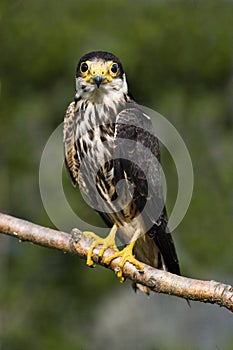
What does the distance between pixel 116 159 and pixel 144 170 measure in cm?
16

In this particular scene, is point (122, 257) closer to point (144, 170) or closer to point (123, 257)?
point (123, 257)

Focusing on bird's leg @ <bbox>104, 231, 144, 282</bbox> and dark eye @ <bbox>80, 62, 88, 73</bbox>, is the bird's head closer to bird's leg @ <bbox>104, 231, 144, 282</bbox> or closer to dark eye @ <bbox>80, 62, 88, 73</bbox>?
dark eye @ <bbox>80, 62, 88, 73</bbox>

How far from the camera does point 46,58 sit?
9.17 m

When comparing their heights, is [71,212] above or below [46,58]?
below

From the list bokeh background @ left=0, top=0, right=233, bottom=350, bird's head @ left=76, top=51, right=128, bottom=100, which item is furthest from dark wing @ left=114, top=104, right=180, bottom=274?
bokeh background @ left=0, top=0, right=233, bottom=350

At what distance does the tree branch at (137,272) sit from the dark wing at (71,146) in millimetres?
432

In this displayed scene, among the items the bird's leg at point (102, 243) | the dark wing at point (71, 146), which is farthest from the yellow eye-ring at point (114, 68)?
the bird's leg at point (102, 243)

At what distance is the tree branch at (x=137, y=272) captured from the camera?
11.7 ft

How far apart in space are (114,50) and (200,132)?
115 centimetres

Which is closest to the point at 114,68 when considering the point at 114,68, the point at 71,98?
the point at 114,68

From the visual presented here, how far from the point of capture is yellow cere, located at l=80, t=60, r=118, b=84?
435cm

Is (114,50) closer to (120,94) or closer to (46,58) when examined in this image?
(46,58)

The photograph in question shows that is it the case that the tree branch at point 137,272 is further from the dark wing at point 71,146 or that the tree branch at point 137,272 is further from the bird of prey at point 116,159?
the dark wing at point 71,146

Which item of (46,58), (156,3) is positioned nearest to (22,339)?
(46,58)
